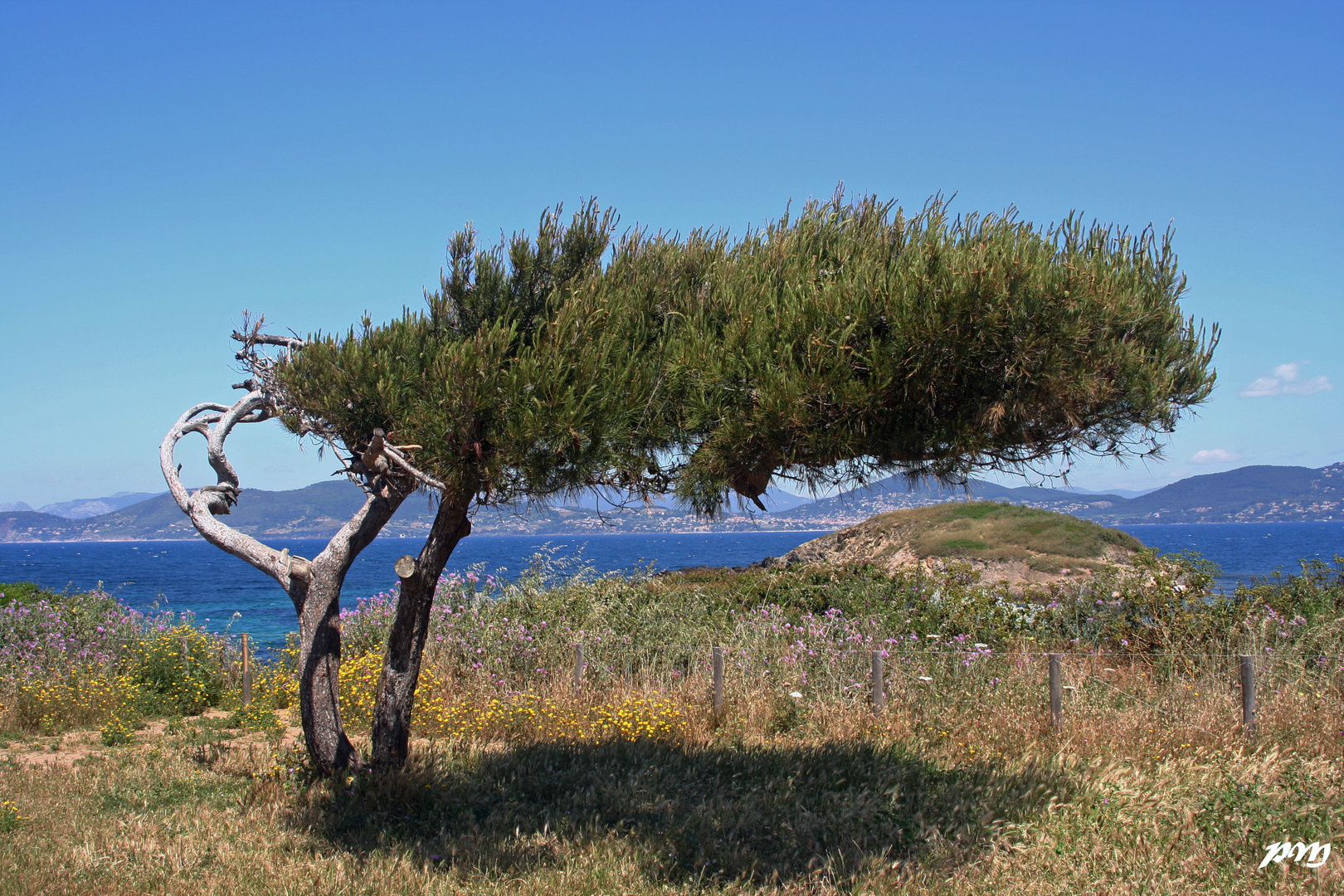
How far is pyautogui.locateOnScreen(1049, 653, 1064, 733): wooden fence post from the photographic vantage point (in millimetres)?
8398

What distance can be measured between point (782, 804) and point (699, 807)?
64cm

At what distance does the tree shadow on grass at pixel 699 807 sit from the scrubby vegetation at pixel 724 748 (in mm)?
27

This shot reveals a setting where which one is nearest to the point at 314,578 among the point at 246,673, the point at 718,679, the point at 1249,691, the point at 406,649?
the point at 406,649

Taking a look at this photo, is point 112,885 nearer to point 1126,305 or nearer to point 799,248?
point 799,248

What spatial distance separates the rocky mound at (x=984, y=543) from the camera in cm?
2720

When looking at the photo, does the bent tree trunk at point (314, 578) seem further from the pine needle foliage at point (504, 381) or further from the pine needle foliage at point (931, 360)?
the pine needle foliage at point (931, 360)

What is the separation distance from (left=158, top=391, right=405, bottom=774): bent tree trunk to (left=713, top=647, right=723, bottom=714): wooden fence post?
3.89 m

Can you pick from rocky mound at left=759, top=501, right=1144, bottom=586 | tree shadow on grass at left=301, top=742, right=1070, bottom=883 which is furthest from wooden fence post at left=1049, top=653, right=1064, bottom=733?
rocky mound at left=759, top=501, right=1144, bottom=586

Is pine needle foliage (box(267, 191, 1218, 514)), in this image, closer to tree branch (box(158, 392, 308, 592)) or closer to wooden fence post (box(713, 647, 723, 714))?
tree branch (box(158, 392, 308, 592))

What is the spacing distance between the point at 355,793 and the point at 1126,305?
6.31 metres

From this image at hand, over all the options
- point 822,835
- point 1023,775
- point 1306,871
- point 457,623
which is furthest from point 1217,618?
point 457,623

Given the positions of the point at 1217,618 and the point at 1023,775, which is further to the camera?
the point at 1217,618

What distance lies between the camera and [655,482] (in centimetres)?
605

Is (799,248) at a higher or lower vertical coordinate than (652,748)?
higher
